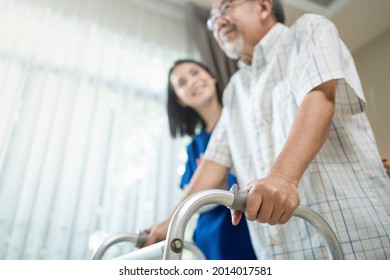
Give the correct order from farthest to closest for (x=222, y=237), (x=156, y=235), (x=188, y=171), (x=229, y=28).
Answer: (x=188, y=171) < (x=222, y=237) < (x=229, y=28) < (x=156, y=235)

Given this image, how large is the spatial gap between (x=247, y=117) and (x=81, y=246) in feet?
2.93

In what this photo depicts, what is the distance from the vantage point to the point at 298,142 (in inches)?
21.7

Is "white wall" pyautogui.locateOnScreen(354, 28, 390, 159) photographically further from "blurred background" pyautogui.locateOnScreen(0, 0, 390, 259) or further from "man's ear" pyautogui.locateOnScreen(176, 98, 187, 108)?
"man's ear" pyautogui.locateOnScreen(176, 98, 187, 108)

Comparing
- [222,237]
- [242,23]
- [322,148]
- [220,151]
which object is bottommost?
[222,237]

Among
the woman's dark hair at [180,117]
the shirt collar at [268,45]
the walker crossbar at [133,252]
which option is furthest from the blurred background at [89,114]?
the walker crossbar at [133,252]

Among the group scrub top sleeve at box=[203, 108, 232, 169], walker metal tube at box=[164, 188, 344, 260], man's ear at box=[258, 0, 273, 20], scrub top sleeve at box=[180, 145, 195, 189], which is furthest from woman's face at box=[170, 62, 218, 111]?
walker metal tube at box=[164, 188, 344, 260]

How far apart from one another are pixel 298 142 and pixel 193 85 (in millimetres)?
970

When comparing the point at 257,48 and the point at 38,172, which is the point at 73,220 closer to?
the point at 38,172

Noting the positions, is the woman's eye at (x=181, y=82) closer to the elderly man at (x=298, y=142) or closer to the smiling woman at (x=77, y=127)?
the smiling woman at (x=77, y=127)

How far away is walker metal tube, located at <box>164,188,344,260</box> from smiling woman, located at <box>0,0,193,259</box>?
40.7 inches

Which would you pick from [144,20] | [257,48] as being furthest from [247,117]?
[144,20]

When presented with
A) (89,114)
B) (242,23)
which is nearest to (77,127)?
(89,114)

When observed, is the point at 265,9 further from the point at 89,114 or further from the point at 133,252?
the point at 89,114

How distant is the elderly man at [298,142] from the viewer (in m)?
0.55
